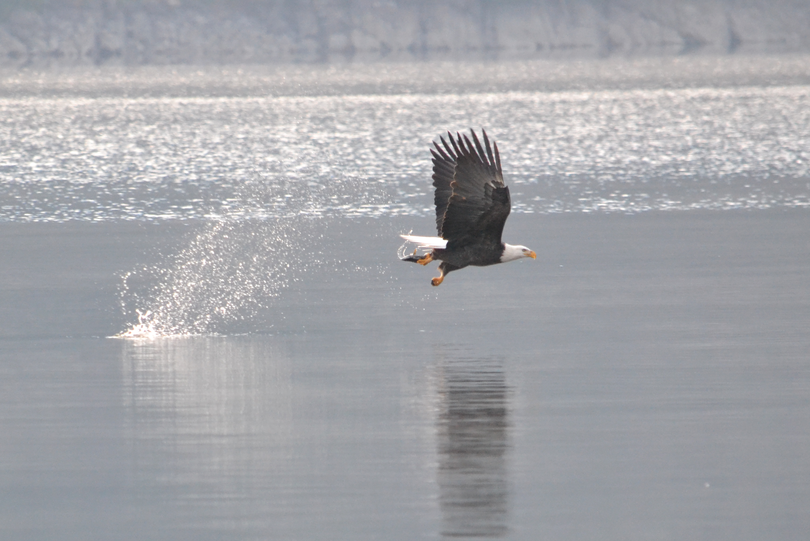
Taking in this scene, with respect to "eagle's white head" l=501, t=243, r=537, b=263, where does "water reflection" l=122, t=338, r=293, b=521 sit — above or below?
below

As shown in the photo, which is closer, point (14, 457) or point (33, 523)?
point (33, 523)

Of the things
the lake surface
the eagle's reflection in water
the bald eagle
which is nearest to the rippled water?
the lake surface

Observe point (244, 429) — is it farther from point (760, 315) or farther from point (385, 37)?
point (385, 37)

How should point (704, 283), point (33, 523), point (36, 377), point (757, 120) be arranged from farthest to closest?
1. point (757, 120)
2. point (704, 283)
3. point (36, 377)
4. point (33, 523)

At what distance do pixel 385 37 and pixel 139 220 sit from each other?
113 m

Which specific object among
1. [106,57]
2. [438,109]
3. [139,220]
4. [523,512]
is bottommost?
[523,512]

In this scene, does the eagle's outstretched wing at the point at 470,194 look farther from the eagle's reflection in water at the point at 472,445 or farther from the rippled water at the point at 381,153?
the rippled water at the point at 381,153

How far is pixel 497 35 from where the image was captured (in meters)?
136

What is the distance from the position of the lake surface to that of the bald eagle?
2.68 ft

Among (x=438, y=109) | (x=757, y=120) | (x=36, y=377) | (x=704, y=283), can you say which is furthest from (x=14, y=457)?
(x=438, y=109)

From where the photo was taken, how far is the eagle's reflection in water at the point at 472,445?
854 cm

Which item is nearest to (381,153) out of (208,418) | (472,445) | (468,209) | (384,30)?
(468,209)

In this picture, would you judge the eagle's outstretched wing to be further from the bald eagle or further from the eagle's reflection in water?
the eagle's reflection in water

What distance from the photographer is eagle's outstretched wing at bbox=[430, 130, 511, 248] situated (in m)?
12.2
